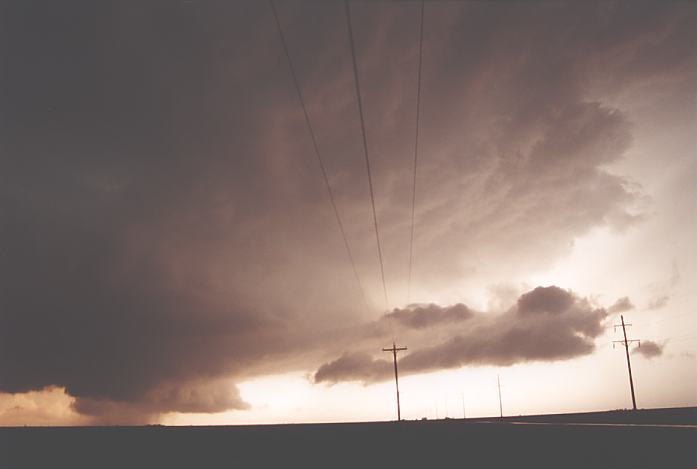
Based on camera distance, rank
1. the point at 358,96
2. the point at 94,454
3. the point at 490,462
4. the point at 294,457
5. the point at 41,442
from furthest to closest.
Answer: the point at 41,442 < the point at 94,454 < the point at 358,96 < the point at 294,457 < the point at 490,462

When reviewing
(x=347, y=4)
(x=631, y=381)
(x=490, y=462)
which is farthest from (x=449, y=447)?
(x=631, y=381)

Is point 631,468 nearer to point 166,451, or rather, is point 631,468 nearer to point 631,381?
point 166,451

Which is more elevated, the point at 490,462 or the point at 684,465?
the point at 684,465

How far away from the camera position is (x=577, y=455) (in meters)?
5.92

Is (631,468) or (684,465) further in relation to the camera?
(631,468)

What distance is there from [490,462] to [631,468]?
400cm

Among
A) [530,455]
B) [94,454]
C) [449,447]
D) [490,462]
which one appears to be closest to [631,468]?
[530,455]

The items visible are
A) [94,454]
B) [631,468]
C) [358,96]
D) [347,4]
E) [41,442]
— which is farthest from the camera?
[41,442]

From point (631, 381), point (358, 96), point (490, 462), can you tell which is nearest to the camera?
point (490, 462)

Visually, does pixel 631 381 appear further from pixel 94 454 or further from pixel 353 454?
pixel 94 454

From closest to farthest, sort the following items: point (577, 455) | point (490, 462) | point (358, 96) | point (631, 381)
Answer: point (577, 455) < point (490, 462) < point (358, 96) < point (631, 381)

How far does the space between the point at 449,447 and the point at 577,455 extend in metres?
6.26

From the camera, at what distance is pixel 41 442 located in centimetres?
1939

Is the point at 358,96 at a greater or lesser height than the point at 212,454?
greater
